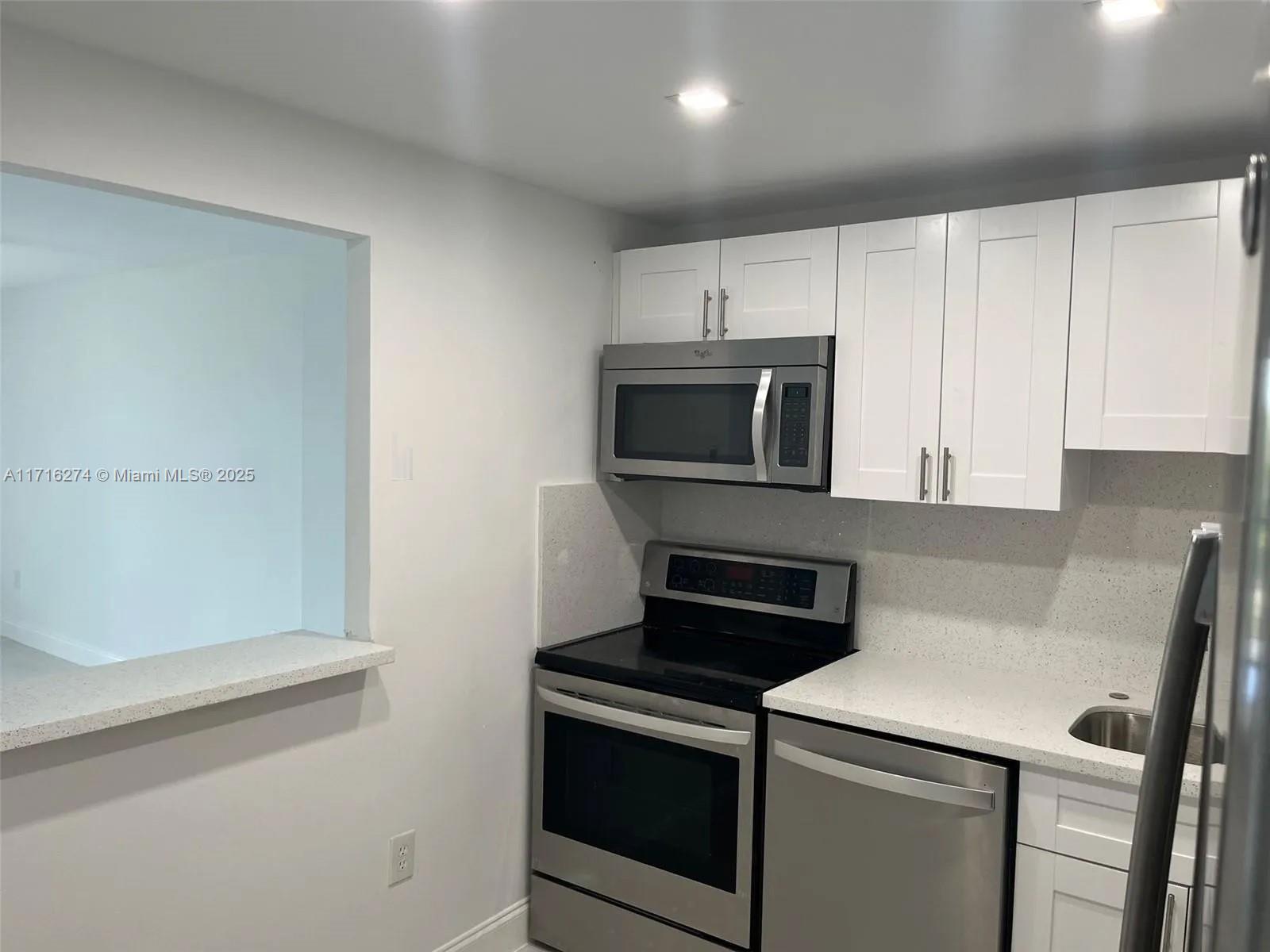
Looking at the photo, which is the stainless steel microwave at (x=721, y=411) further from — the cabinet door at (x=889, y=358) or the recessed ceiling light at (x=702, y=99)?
the recessed ceiling light at (x=702, y=99)

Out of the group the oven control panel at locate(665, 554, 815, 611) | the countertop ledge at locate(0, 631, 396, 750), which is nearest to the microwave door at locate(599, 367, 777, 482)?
the oven control panel at locate(665, 554, 815, 611)

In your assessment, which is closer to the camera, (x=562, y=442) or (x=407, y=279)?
(x=407, y=279)

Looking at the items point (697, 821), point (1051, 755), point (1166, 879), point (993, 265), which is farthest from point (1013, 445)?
point (1166, 879)

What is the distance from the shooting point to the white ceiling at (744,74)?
1.55 meters

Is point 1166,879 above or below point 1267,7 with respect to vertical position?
below

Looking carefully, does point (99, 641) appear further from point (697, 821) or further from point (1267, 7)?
point (1267, 7)

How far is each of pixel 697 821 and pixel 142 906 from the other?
1.30m

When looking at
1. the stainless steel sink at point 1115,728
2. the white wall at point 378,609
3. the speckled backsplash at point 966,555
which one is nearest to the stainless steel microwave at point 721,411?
the white wall at point 378,609

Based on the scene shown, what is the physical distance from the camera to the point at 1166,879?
0.60m

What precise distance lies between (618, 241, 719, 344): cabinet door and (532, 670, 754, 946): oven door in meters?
1.09

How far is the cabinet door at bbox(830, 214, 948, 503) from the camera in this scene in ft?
7.96

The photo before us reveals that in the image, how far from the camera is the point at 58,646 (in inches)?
207

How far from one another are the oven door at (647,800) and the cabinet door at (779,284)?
109 cm

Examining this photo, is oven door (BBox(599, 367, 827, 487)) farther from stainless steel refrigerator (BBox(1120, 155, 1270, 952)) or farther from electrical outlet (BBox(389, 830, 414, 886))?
stainless steel refrigerator (BBox(1120, 155, 1270, 952))
